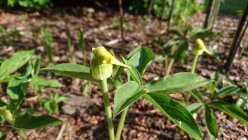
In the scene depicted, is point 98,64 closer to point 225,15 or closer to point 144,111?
point 144,111

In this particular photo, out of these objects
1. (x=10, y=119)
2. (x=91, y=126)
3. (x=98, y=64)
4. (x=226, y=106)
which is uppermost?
(x=98, y=64)

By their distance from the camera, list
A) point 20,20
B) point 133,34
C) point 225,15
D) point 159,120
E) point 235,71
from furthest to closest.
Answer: point 225,15 < point 20,20 < point 133,34 < point 235,71 < point 159,120

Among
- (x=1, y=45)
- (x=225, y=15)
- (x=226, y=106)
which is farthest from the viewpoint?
(x=225, y=15)

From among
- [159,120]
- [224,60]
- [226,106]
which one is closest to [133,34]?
[224,60]

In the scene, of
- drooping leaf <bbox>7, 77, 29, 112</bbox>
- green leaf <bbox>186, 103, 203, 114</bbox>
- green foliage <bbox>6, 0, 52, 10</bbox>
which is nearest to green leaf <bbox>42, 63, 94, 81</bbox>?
drooping leaf <bbox>7, 77, 29, 112</bbox>

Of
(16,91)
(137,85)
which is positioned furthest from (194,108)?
(16,91)

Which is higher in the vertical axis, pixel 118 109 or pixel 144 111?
pixel 118 109

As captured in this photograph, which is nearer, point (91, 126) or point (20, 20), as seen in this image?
point (91, 126)
